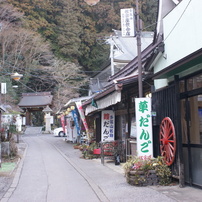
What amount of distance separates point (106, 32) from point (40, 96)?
54.0 feet

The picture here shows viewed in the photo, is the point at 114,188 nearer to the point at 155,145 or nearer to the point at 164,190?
the point at 164,190

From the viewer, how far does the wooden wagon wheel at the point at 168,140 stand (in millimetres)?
7371

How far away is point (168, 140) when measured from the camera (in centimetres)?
762

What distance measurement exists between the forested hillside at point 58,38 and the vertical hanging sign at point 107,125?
26.3 m

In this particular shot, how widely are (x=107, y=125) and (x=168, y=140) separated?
6.64m

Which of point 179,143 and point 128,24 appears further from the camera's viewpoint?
point 128,24

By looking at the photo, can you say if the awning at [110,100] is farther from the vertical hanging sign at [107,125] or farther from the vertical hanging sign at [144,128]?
the vertical hanging sign at [144,128]

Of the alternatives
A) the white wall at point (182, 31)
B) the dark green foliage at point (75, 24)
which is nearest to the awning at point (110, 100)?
the white wall at point (182, 31)

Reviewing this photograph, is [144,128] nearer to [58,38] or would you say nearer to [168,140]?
[168,140]

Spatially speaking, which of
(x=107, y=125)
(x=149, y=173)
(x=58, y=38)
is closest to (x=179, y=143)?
(x=149, y=173)

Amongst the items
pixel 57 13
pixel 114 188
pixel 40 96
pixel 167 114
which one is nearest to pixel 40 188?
pixel 114 188

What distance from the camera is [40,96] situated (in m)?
49.2

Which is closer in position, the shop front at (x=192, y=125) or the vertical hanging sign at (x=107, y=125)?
the shop front at (x=192, y=125)

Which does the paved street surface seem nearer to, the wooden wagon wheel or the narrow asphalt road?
the narrow asphalt road
